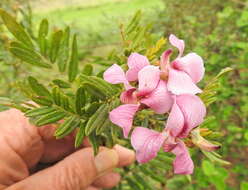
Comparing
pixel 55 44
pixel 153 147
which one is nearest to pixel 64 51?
pixel 55 44

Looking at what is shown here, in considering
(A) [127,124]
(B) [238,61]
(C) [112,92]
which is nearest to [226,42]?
(B) [238,61]

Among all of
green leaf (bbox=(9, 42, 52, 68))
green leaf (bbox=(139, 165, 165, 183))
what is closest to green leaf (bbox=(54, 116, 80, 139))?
green leaf (bbox=(9, 42, 52, 68))

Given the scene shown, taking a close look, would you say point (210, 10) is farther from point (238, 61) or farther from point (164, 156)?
point (164, 156)

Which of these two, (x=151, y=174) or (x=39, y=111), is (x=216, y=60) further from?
(x=39, y=111)

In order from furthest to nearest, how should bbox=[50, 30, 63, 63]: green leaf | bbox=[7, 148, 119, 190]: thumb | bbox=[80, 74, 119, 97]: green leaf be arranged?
bbox=[7, 148, 119, 190]: thumb
bbox=[50, 30, 63, 63]: green leaf
bbox=[80, 74, 119, 97]: green leaf

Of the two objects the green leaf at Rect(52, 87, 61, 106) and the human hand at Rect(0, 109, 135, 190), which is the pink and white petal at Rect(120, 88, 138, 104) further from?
the human hand at Rect(0, 109, 135, 190)

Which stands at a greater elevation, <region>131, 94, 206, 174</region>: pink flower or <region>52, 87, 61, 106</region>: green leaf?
<region>52, 87, 61, 106</region>: green leaf
